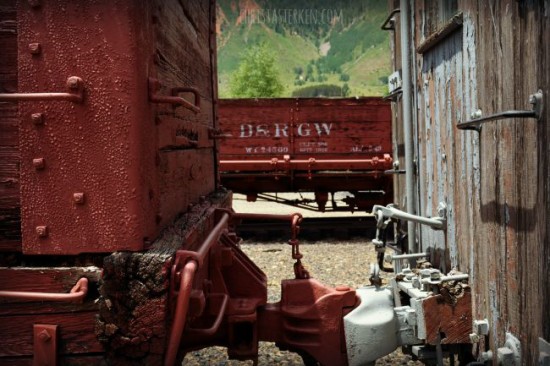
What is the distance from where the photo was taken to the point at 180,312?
6.25ft

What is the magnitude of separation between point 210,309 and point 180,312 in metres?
0.97

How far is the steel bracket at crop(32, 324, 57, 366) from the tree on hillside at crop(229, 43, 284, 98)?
48.9m

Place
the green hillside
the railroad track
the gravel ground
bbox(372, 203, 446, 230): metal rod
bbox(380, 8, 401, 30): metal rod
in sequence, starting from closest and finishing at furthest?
1. bbox(372, 203, 446, 230): metal rod
2. the gravel ground
3. bbox(380, 8, 401, 30): metal rod
4. the railroad track
5. the green hillside

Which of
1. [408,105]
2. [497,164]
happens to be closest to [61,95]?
[497,164]

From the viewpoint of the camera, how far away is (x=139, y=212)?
1944 millimetres

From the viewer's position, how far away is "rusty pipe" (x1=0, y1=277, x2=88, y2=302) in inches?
72.7

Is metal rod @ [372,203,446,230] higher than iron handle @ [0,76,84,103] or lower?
lower

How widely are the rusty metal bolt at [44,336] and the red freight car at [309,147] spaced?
8.88m

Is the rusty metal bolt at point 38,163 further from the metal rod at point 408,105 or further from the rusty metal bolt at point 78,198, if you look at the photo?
the metal rod at point 408,105

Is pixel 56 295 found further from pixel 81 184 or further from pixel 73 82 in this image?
pixel 73 82

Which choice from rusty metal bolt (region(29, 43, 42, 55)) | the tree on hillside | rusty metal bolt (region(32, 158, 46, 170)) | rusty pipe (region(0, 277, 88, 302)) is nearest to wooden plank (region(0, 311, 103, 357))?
rusty pipe (region(0, 277, 88, 302))

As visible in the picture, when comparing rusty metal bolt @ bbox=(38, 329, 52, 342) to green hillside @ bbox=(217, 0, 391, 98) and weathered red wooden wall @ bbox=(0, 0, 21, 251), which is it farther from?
green hillside @ bbox=(217, 0, 391, 98)

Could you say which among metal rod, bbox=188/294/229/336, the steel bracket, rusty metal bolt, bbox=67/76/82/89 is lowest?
metal rod, bbox=188/294/229/336

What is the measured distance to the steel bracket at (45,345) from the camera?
6.34ft
